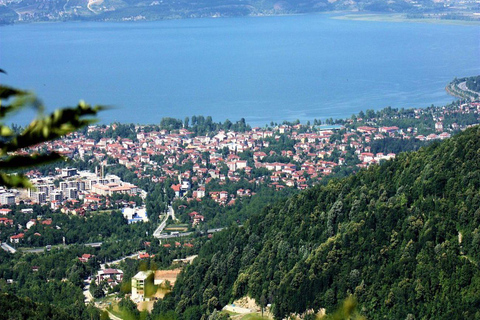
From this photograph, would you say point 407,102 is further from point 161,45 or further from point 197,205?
point 161,45

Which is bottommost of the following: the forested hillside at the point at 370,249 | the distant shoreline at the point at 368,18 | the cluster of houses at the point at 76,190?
the distant shoreline at the point at 368,18

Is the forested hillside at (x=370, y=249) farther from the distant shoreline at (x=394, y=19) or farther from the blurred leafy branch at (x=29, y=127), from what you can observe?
the distant shoreline at (x=394, y=19)

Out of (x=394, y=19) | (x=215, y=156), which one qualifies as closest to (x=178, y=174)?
(x=215, y=156)

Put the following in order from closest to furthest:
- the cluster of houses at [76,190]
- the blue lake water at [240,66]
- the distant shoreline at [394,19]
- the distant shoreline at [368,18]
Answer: the cluster of houses at [76,190] → the blue lake water at [240,66] → the distant shoreline at [394,19] → the distant shoreline at [368,18]

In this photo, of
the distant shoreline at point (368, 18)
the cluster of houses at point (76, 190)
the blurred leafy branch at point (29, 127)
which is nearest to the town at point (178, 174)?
the cluster of houses at point (76, 190)

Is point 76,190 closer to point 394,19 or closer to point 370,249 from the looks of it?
point 370,249

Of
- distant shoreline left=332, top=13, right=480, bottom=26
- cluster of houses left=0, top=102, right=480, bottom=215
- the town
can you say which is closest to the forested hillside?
the town

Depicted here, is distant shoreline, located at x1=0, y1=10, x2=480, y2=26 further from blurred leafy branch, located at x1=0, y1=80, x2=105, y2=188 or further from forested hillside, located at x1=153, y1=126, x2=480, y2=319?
blurred leafy branch, located at x1=0, y1=80, x2=105, y2=188
